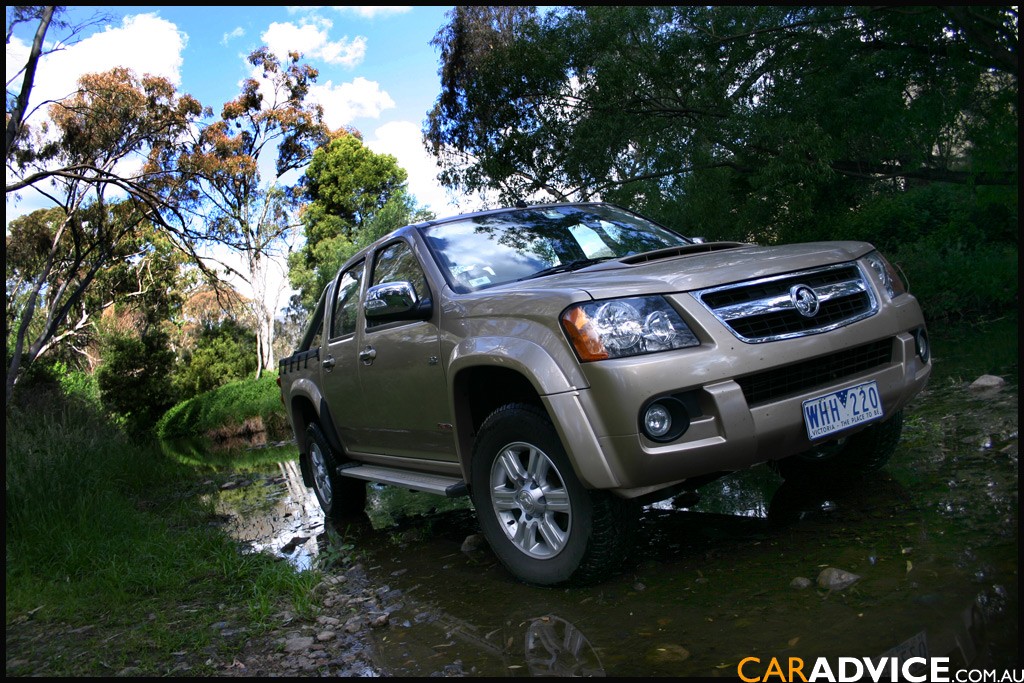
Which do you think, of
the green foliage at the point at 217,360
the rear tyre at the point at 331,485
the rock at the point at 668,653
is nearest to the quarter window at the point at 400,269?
the rear tyre at the point at 331,485

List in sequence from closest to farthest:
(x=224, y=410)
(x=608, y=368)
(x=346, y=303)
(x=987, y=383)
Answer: (x=608, y=368)
(x=346, y=303)
(x=987, y=383)
(x=224, y=410)

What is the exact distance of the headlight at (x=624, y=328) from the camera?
3.27m

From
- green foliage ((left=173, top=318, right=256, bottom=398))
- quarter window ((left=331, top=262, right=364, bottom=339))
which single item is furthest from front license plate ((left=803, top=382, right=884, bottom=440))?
green foliage ((left=173, top=318, right=256, bottom=398))

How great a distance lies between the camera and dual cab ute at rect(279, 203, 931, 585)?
324 centimetres

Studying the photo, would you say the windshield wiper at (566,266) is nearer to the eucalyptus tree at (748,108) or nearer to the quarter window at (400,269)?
the quarter window at (400,269)

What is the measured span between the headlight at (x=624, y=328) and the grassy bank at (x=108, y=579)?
6.10ft

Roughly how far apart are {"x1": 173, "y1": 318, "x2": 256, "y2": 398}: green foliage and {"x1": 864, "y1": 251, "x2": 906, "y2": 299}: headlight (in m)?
27.3

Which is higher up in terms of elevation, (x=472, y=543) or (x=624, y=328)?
(x=624, y=328)

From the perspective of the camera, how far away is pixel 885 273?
13.4 ft

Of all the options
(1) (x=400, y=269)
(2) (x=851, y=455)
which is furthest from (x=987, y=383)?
(1) (x=400, y=269)

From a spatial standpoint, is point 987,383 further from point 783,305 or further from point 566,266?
point 566,266

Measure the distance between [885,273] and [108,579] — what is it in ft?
14.3

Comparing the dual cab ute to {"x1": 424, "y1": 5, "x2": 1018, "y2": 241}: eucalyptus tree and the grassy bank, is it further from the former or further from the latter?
{"x1": 424, "y1": 5, "x2": 1018, "y2": 241}: eucalyptus tree

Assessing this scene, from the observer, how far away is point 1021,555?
3172mm
